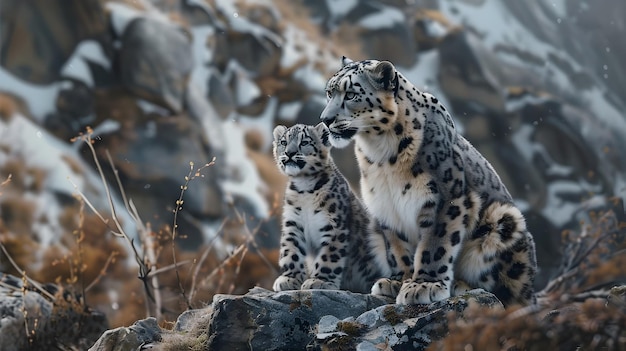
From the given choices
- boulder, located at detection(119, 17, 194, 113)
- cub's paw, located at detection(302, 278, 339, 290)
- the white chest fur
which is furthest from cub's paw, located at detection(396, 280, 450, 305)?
boulder, located at detection(119, 17, 194, 113)

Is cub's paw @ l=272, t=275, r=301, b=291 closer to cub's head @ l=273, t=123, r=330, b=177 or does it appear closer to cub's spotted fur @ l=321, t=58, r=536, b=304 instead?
cub's spotted fur @ l=321, t=58, r=536, b=304

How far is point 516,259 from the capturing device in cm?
645

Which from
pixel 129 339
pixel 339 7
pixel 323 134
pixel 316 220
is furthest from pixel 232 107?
pixel 129 339

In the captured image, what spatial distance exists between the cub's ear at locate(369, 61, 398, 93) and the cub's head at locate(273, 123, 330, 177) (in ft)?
3.21

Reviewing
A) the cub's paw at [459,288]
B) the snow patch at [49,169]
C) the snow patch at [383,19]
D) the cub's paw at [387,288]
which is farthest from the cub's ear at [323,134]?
the snow patch at [383,19]

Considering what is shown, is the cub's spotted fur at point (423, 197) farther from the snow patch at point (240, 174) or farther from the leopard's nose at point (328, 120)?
the snow patch at point (240, 174)

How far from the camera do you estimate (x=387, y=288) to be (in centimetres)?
643

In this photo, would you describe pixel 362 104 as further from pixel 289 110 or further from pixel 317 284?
pixel 289 110

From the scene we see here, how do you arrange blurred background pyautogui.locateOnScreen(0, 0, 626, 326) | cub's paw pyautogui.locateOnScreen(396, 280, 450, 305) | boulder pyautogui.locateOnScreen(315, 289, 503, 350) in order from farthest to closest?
blurred background pyautogui.locateOnScreen(0, 0, 626, 326) → cub's paw pyautogui.locateOnScreen(396, 280, 450, 305) → boulder pyautogui.locateOnScreen(315, 289, 503, 350)

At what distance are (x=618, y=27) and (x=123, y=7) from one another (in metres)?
12.0

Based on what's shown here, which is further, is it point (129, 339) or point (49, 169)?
point (49, 169)

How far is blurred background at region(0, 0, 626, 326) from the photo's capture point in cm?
1520

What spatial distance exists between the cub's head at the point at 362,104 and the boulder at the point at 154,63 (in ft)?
37.5

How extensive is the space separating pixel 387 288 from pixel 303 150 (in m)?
1.40
